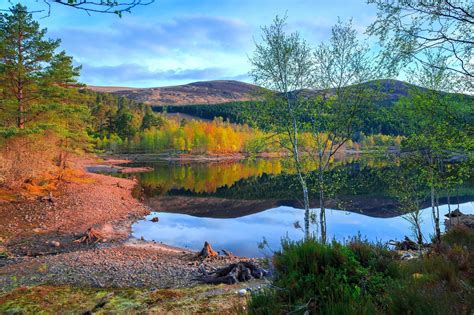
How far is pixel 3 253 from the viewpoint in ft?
52.6

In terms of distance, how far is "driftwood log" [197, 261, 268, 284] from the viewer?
11.6 m

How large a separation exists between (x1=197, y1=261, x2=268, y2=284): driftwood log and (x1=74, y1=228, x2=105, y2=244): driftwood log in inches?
393

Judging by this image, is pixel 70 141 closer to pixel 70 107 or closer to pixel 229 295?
pixel 70 107

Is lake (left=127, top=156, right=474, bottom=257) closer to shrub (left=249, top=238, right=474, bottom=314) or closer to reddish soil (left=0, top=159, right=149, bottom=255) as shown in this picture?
reddish soil (left=0, top=159, right=149, bottom=255)

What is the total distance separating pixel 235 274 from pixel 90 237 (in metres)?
11.8

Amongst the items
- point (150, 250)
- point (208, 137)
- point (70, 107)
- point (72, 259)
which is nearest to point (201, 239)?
point (150, 250)

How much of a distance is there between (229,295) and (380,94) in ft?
34.9

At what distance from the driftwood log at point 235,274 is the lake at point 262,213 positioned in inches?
221

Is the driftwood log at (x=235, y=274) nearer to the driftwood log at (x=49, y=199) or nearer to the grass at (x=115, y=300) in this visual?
the grass at (x=115, y=300)

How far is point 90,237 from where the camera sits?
1967cm

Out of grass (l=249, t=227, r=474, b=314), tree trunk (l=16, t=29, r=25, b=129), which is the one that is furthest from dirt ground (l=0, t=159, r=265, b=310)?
tree trunk (l=16, t=29, r=25, b=129)

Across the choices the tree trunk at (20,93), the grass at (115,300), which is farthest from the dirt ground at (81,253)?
the tree trunk at (20,93)

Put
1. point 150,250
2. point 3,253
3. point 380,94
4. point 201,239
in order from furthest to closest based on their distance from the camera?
point 201,239
point 150,250
point 3,253
point 380,94

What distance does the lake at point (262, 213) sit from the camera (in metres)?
21.0
